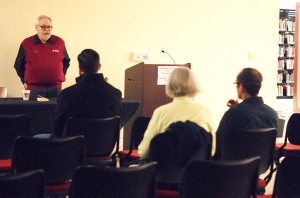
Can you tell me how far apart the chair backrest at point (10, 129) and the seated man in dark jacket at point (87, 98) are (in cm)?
27

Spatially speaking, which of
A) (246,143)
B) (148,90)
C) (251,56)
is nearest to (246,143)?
(246,143)

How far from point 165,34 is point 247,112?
3634mm

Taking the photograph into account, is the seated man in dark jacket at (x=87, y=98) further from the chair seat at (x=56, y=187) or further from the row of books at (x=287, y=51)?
the row of books at (x=287, y=51)

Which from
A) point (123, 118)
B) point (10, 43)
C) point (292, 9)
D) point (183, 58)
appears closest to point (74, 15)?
point (10, 43)

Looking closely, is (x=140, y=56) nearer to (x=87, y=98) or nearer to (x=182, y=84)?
(x=87, y=98)

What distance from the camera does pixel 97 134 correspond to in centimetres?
351

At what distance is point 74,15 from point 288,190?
444 cm

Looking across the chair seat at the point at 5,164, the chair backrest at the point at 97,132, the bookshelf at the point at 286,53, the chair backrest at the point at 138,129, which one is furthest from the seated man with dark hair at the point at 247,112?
the bookshelf at the point at 286,53

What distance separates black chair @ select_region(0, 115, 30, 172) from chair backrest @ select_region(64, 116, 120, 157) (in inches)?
11.1

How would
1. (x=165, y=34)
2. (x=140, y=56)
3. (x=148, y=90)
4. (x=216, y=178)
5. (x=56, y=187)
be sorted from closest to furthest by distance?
A: (x=216, y=178) → (x=56, y=187) → (x=148, y=90) → (x=140, y=56) → (x=165, y=34)

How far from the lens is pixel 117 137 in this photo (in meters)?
3.65

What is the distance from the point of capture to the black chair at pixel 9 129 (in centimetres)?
337

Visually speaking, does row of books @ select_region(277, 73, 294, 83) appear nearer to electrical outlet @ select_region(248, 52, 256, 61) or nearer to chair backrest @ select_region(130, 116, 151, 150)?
electrical outlet @ select_region(248, 52, 256, 61)

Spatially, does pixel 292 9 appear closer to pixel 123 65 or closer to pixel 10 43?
pixel 123 65
